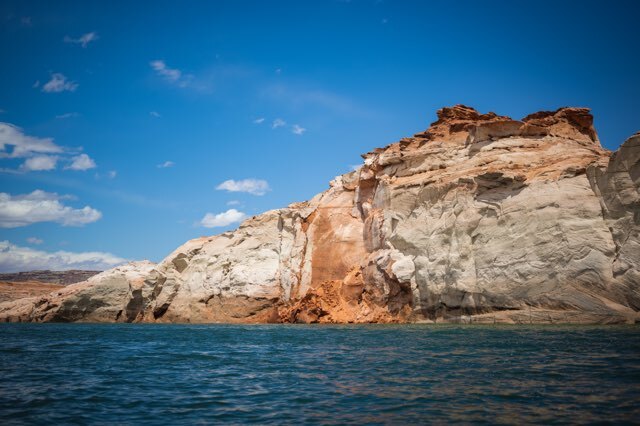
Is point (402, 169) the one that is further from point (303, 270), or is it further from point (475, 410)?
point (475, 410)

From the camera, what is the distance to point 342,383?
12.0 meters

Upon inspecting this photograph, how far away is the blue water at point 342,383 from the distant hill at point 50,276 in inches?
5831

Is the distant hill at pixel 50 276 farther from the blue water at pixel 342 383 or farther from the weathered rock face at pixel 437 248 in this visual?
the blue water at pixel 342 383

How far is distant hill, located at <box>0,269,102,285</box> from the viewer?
6032 inches

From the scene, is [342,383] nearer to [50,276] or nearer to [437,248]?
[437,248]

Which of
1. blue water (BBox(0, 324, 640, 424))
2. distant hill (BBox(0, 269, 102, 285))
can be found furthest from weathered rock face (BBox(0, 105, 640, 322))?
distant hill (BBox(0, 269, 102, 285))

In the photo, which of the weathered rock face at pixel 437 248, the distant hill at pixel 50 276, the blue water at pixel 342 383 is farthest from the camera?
the distant hill at pixel 50 276

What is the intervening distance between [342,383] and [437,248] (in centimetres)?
2273

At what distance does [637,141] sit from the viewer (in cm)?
2608

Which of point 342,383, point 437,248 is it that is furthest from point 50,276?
point 342,383

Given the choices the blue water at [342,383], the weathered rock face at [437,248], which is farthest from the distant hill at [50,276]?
the blue water at [342,383]

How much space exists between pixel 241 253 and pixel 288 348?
29947 mm

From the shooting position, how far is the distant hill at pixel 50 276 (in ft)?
503

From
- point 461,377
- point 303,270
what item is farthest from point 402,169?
point 461,377
